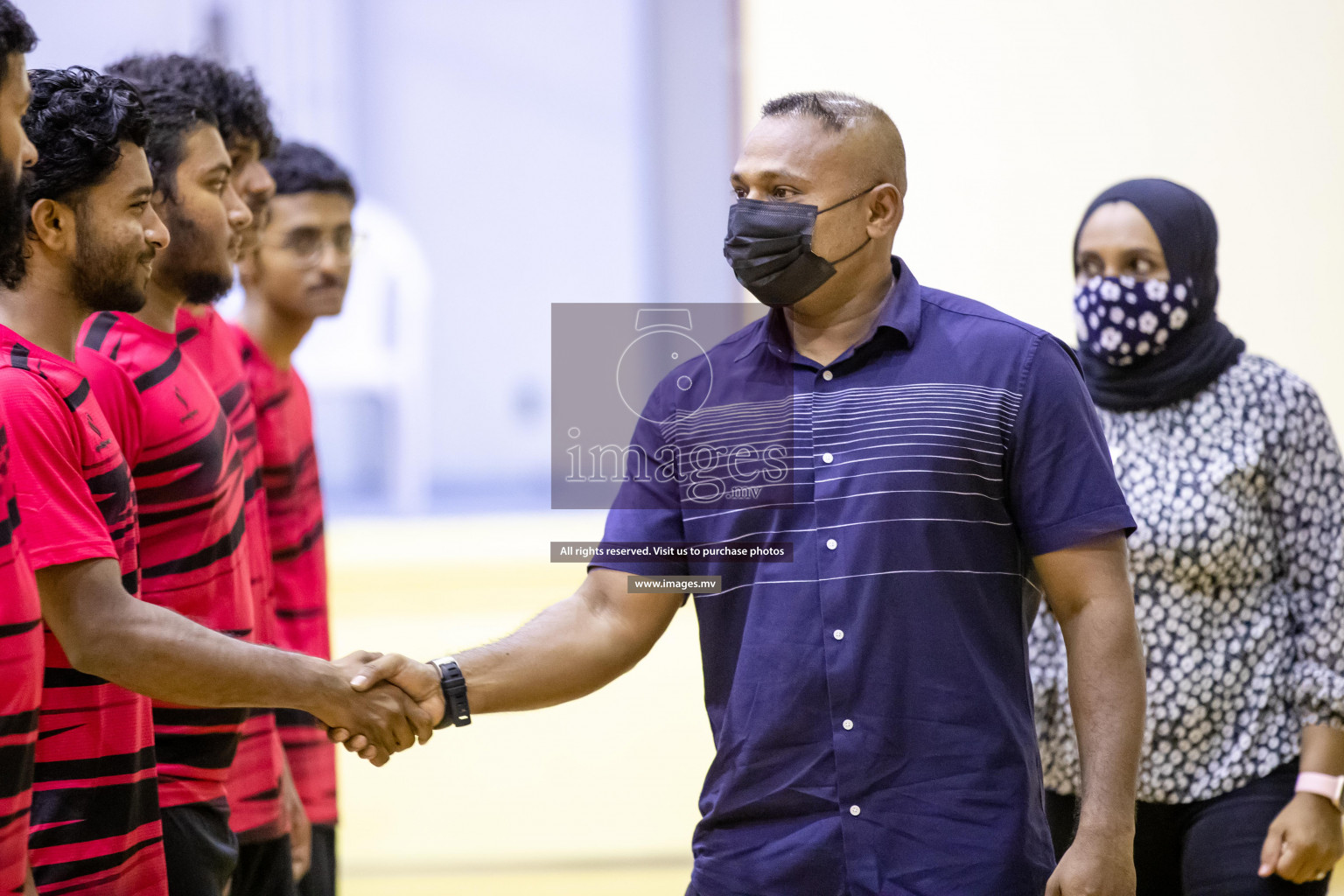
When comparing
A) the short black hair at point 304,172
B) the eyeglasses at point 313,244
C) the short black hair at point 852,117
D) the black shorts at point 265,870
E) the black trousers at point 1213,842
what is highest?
the short black hair at point 304,172

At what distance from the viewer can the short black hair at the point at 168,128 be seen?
7.57 feet

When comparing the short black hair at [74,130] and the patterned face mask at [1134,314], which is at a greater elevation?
the short black hair at [74,130]

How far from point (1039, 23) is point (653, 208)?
1.99 metres

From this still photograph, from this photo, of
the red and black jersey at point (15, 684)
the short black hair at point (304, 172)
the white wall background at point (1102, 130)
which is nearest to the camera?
the red and black jersey at point (15, 684)

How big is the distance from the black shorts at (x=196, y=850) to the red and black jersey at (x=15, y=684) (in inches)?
24.6

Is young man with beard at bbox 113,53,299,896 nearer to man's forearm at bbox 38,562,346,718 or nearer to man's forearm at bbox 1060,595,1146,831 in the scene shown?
man's forearm at bbox 38,562,346,718

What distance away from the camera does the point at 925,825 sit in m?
1.68

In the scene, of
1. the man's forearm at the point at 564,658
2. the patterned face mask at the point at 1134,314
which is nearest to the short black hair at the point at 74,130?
the man's forearm at the point at 564,658

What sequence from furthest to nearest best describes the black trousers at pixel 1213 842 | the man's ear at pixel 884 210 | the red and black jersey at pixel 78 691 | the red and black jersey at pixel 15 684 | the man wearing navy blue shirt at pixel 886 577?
the black trousers at pixel 1213 842
the man's ear at pixel 884 210
the man wearing navy blue shirt at pixel 886 577
the red and black jersey at pixel 78 691
the red and black jersey at pixel 15 684

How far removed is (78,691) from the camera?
174cm

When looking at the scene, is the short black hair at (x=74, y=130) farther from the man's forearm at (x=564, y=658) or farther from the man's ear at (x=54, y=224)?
the man's forearm at (x=564, y=658)

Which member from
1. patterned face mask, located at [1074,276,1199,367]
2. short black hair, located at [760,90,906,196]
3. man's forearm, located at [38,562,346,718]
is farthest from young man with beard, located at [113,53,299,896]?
patterned face mask, located at [1074,276,1199,367]

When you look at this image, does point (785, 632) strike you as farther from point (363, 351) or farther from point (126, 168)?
point (363, 351)

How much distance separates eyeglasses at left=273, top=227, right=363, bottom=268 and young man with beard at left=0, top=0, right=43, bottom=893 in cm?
150
